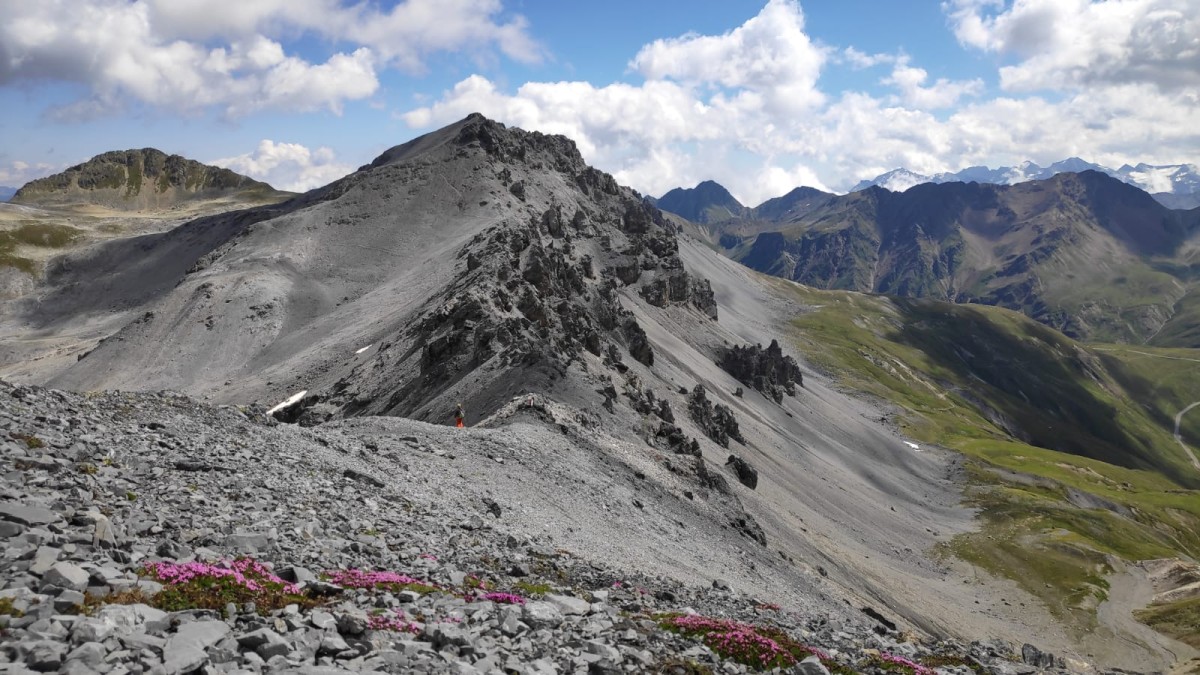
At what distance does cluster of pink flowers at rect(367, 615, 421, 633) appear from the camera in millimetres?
16266

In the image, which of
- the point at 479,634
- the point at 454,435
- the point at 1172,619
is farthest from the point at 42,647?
the point at 1172,619

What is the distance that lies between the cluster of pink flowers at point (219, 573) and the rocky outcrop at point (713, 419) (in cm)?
8077

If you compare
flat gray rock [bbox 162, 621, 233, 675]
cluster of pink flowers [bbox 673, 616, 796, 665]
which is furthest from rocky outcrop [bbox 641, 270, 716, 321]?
flat gray rock [bbox 162, 621, 233, 675]

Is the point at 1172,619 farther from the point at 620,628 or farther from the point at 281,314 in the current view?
the point at 281,314

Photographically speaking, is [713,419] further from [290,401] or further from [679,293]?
[679,293]

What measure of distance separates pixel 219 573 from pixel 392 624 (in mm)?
4193

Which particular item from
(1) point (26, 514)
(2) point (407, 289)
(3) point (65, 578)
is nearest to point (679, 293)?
(2) point (407, 289)

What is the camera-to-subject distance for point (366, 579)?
1995cm

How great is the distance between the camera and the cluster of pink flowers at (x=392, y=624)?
1627 cm

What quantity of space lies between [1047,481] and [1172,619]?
266ft

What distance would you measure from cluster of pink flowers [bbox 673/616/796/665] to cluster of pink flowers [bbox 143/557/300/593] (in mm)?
11176

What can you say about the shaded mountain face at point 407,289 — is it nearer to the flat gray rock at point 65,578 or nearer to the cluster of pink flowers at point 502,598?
the cluster of pink flowers at point 502,598

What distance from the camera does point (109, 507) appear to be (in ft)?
63.8

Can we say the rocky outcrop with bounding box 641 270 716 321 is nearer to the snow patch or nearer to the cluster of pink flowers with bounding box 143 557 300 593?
the snow patch
